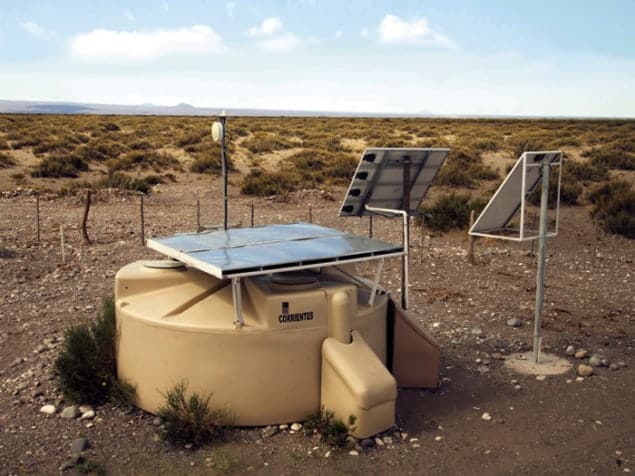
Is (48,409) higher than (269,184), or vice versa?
(269,184)

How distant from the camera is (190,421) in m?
5.79

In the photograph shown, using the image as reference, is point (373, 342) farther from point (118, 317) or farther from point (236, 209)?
point (236, 209)

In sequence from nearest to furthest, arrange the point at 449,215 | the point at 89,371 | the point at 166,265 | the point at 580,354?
the point at 89,371 < the point at 166,265 < the point at 580,354 < the point at 449,215

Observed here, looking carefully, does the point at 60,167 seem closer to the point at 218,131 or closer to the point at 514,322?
the point at 218,131

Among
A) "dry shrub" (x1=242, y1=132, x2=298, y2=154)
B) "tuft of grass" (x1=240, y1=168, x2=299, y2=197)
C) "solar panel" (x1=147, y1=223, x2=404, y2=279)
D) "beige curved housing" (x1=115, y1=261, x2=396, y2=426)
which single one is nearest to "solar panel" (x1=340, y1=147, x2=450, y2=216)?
"solar panel" (x1=147, y1=223, x2=404, y2=279)

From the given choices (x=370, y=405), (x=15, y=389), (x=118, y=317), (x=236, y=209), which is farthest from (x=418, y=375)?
(x=236, y=209)

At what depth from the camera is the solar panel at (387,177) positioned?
25.1ft

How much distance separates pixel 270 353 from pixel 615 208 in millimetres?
14252

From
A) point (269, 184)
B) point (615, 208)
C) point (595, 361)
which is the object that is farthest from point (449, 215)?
point (595, 361)

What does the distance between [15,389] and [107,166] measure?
2277 cm

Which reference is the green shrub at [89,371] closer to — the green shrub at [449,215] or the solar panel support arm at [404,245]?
the solar panel support arm at [404,245]

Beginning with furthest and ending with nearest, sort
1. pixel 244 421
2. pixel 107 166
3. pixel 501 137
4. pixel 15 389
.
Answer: pixel 501 137 → pixel 107 166 → pixel 15 389 → pixel 244 421

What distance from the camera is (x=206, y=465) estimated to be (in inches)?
217

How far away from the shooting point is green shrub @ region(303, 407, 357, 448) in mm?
5742
